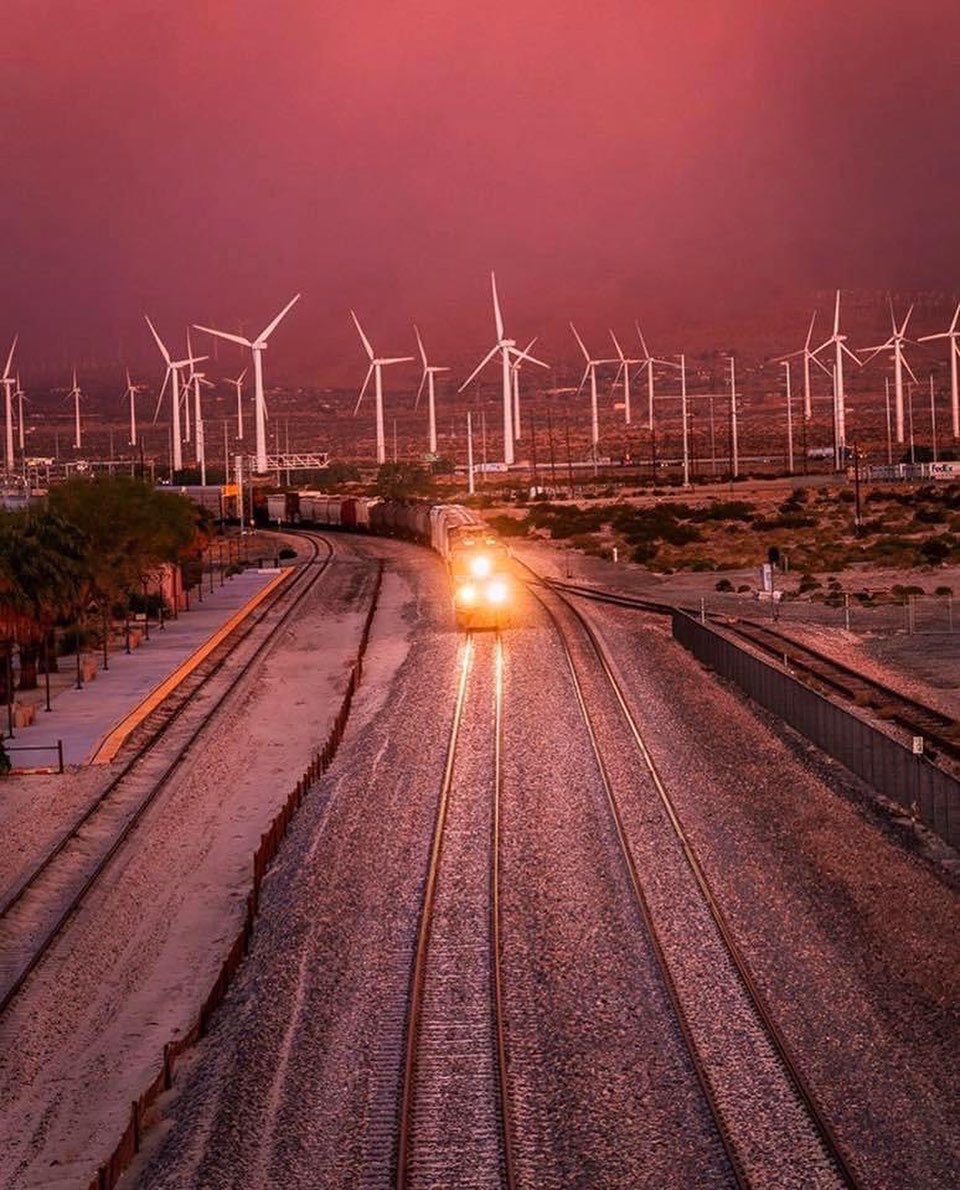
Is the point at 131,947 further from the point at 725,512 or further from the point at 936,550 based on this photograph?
the point at 725,512

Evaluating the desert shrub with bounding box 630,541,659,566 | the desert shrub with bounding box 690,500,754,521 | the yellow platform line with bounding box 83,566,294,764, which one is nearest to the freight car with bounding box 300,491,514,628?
the yellow platform line with bounding box 83,566,294,764

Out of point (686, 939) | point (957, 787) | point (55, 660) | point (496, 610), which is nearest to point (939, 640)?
point (496, 610)

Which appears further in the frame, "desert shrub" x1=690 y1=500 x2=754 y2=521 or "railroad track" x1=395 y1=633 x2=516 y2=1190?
"desert shrub" x1=690 y1=500 x2=754 y2=521

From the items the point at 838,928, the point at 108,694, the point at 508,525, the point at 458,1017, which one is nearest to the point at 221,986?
the point at 458,1017

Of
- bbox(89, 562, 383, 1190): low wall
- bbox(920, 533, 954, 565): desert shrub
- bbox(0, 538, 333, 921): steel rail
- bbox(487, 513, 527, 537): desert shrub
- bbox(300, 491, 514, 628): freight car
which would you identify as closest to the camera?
bbox(89, 562, 383, 1190): low wall

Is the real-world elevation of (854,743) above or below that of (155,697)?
above

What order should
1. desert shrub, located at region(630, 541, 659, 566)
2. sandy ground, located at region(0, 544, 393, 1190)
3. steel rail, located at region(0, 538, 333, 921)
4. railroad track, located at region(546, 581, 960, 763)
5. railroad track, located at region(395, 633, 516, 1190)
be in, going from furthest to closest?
desert shrub, located at region(630, 541, 659, 566) → railroad track, located at region(546, 581, 960, 763) → steel rail, located at region(0, 538, 333, 921) → sandy ground, located at region(0, 544, 393, 1190) → railroad track, located at region(395, 633, 516, 1190)

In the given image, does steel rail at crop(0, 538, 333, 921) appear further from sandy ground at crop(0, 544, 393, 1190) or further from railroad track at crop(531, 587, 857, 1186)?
railroad track at crop(531, 587, 857, 1186)
